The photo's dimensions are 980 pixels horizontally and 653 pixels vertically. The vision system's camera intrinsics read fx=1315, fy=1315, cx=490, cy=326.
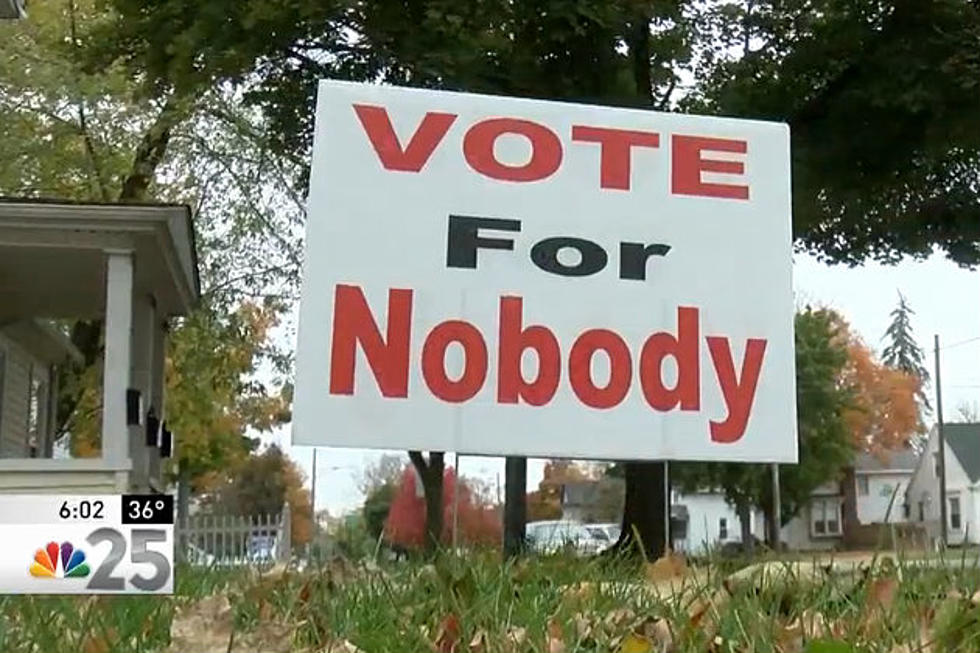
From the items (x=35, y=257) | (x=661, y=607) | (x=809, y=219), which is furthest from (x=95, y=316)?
(x=661, y=607)

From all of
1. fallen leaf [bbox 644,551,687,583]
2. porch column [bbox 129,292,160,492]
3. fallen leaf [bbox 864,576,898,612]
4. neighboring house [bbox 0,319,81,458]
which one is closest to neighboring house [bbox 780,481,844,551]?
neighboring house [bbox 0,319,81,458]

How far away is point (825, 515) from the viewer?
165 feet

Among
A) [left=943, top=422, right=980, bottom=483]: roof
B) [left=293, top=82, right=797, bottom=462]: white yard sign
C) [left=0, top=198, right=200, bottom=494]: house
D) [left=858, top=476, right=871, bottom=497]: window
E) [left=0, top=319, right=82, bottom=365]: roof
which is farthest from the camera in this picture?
[left=858, top=476, right=871, bottom=497]: window

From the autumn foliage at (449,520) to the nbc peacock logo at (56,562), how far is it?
113 centimetres

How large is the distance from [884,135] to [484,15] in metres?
4.57

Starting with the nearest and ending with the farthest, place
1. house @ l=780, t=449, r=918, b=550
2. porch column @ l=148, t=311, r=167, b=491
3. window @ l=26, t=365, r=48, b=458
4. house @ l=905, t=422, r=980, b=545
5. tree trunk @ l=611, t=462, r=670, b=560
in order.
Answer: porch column @ l=148, t=311, r=167, b=491, tree trunk @ l=611, t=462, r=670, b=560, window @ l=26, t=365, r=48, b=458, house @ l=905, t=422, r=980, b=545, house @ l=780, t=449, r=918, b=550

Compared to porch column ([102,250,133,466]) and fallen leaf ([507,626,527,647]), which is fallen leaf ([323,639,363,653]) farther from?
porch column ([102,250,133,466])

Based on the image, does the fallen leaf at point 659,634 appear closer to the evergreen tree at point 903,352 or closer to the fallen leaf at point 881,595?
the fallen leaf at point 881,595

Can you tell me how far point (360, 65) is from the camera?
40.7 ft

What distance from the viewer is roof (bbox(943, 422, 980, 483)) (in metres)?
47.8

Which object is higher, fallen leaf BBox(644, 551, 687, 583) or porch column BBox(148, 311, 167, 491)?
porch column BBox(148, 311, 167, 491)

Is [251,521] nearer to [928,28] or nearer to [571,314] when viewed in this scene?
[571,314]

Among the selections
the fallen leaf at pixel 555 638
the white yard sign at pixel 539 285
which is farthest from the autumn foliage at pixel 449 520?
the fallen leaf at pixel 555 638

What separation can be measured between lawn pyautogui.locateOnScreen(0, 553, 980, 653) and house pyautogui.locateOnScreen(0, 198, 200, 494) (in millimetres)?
6696
